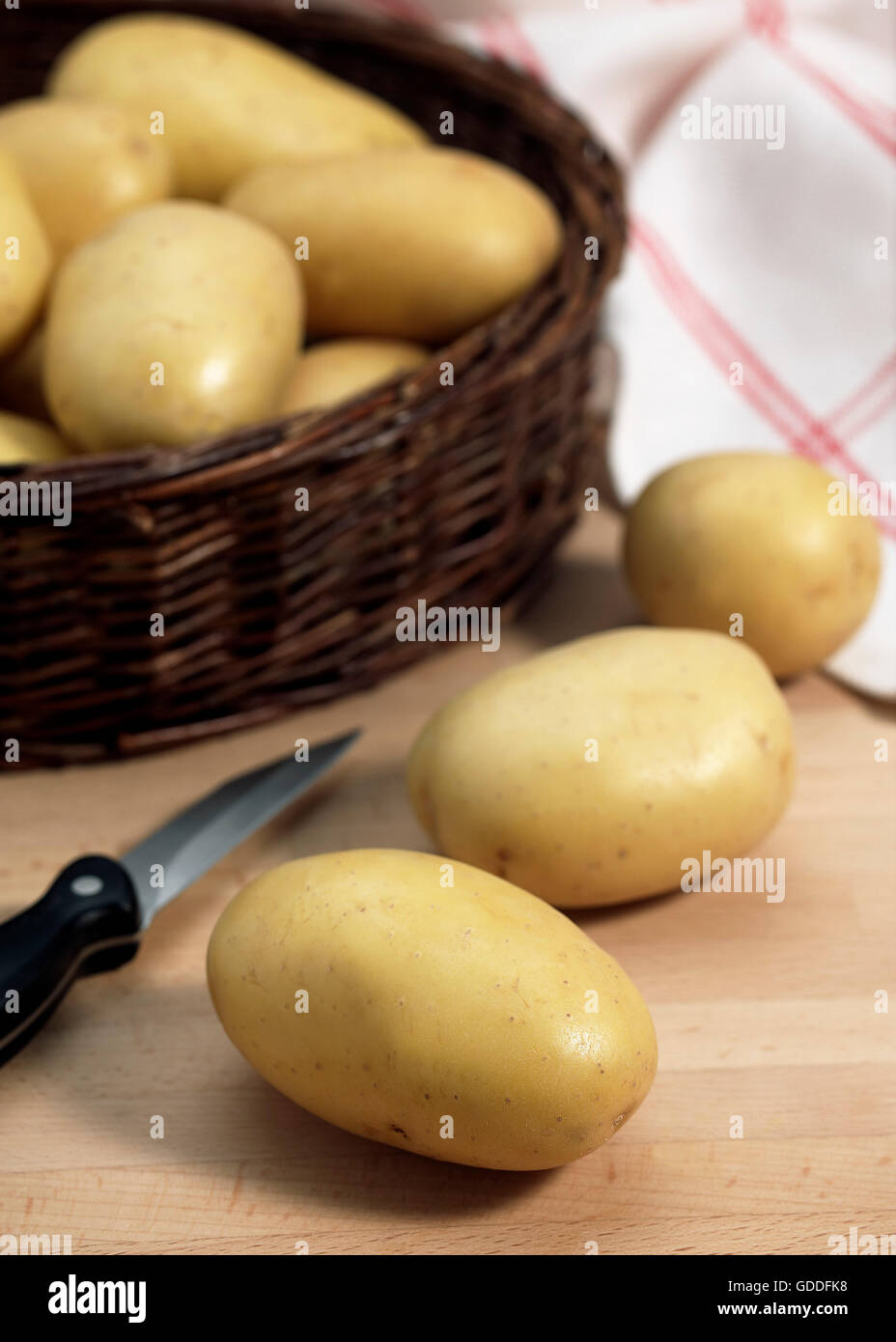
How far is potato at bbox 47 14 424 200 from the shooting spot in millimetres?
877

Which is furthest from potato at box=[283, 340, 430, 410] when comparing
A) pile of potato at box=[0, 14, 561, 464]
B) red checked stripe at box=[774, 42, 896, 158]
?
red checked stripe at box=[774, 42, 896, 158]

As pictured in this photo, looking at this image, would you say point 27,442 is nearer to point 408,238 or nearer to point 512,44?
point 408,238

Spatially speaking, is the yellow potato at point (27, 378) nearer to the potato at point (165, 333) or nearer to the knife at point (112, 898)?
the potato at point (165, 333)

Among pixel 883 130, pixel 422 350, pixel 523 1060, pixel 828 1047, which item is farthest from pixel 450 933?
pixel 883 130

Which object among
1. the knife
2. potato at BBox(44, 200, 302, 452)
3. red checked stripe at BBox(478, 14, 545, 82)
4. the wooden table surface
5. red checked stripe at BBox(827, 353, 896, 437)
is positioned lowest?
the wooden table surface

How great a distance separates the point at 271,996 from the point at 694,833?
186 mm

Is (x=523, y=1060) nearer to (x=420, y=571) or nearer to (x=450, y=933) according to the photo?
(x=450, y=933)

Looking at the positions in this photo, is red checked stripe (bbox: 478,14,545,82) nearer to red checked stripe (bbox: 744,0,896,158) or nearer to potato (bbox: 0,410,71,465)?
red checked stripe (bbox: 744,0,896,158)

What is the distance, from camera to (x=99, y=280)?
0.70 m

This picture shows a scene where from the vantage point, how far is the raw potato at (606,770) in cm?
57

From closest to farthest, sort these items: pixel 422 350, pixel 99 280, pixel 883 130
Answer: pixel 99 280 < pixel 422 350 < pixel 883 130

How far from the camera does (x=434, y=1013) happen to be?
1.53 feet

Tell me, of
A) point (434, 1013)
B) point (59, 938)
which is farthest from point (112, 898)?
point (434, 1013)

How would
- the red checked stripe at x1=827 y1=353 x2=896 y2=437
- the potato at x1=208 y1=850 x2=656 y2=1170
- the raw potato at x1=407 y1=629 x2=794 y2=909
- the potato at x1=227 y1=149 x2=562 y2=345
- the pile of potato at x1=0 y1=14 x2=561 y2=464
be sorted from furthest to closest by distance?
the red checked stripe at x1=827 y1=353 x2=896 y2=437 < the potato at x1=227 y1=149 x2=562 y2=345 < the pile of potato at x1=0 y1=14 x2=561 y2=464 < the raw potato at x1=407 y1=629 x2=794 y2=909 < the potato at x1=208 y1=850 x2=656 y2=1170
